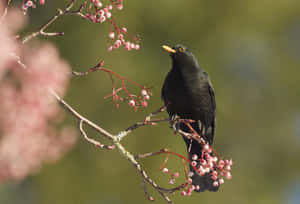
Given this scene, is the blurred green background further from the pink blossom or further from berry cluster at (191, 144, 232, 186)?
the pink blossom

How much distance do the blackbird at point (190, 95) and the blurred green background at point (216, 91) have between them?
639cm

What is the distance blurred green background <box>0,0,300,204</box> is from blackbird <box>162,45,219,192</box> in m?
6.39

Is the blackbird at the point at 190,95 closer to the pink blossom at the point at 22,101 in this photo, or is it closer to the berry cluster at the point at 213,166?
the berry cluster at the point at 213,166

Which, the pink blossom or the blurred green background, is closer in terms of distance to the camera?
the pink blossom

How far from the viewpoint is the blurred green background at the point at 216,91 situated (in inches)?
448

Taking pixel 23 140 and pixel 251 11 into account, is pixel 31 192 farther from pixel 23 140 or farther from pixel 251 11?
pixel 23 140

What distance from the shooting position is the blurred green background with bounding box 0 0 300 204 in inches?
448

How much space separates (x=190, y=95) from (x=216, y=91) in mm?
8186

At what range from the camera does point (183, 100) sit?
393 centimetres

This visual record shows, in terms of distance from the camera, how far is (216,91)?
39.5 feet

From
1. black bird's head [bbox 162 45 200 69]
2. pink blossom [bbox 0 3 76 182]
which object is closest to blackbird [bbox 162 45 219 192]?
black bird's head [bbox 162 45 200 69]

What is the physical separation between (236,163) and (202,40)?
11.0 ft

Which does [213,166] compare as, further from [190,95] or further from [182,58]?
[182,58]

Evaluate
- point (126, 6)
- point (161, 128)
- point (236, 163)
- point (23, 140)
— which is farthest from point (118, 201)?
point (23, 140)
